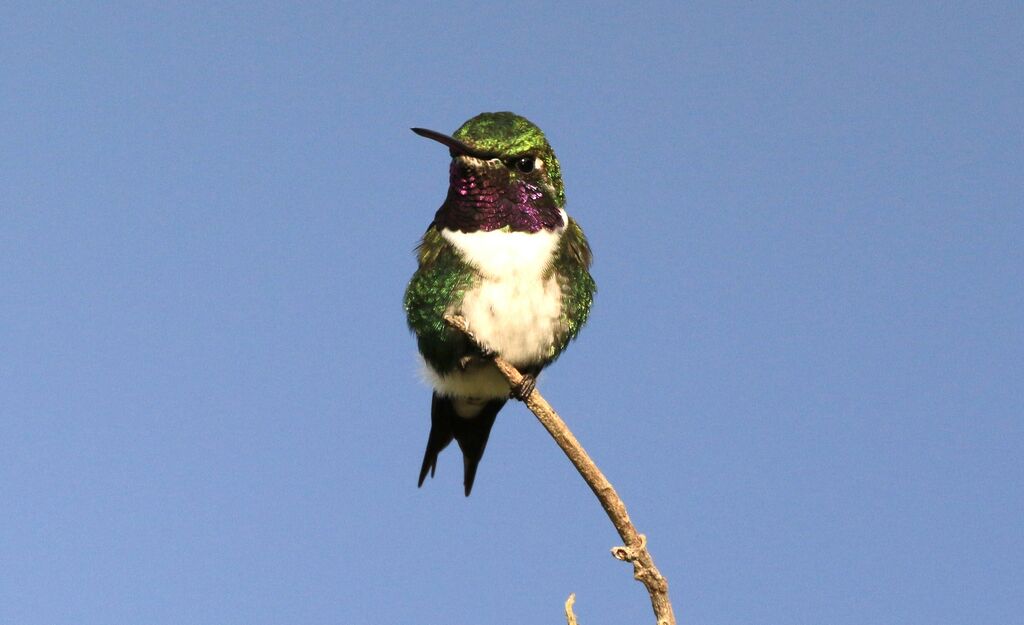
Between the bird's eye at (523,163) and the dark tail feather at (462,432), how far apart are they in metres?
1.36

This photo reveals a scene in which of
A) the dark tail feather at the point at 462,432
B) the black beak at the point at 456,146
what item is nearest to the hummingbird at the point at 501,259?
the black beak at the point at 456,146

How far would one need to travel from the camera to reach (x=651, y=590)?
416 centimetres

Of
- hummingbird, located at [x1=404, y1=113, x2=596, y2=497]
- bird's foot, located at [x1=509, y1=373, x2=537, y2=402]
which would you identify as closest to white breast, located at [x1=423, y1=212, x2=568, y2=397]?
hummingbird, located at [x1=404, y1=113, x2=596, y2=497]

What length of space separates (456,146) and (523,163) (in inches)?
12.6

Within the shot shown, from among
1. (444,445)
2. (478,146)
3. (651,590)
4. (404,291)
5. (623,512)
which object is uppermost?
(478,146)

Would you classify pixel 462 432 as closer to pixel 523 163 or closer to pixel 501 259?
pixel 501 259

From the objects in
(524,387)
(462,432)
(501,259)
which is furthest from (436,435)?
(501,259)

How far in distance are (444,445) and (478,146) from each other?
1841mm

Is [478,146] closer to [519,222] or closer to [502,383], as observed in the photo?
[519,222]

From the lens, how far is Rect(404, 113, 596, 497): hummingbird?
15.7ft

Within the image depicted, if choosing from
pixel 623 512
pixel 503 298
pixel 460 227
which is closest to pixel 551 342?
pixel 503 298

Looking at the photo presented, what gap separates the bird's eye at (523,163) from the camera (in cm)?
484

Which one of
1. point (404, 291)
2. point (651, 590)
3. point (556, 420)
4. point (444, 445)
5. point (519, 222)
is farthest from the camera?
point (444, 445)

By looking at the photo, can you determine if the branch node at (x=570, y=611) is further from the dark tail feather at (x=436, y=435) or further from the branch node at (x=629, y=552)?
the dark tail feather at (x=436, y=435)
